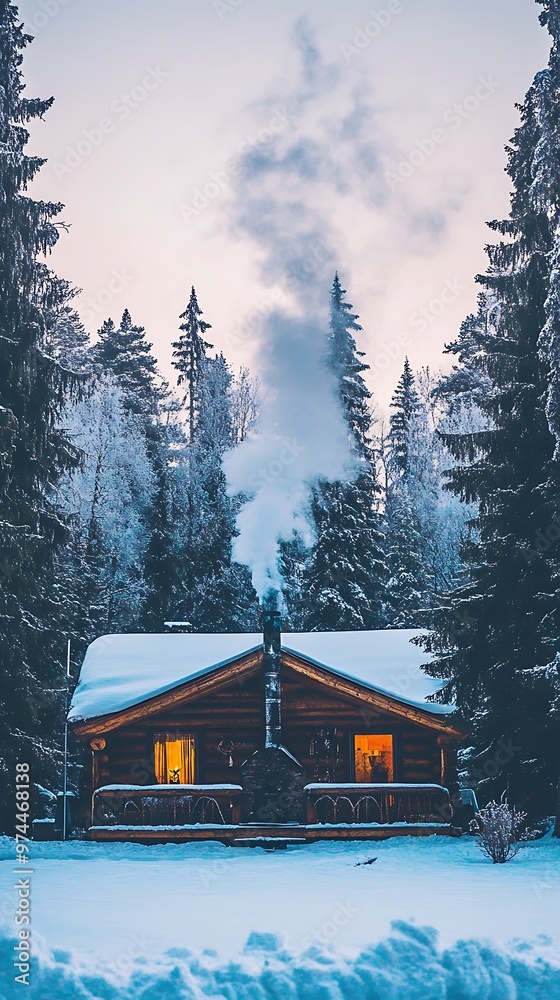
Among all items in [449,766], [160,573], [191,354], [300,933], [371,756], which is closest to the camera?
[300,933]

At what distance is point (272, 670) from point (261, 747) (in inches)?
70.2

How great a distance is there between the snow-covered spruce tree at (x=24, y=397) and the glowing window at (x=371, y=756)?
781 cm

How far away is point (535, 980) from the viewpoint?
10.3 meters

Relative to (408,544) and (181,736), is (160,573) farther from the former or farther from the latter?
(181,736)

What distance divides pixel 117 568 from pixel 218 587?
16.9ft

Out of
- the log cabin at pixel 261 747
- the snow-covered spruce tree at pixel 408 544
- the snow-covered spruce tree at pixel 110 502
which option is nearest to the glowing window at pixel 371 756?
the log cabin at pixel 261 747

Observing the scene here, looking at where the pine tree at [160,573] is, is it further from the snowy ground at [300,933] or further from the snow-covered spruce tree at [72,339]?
the snowy ground at [300,933]

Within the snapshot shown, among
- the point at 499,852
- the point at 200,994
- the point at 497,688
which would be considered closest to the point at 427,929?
the point at 200,994

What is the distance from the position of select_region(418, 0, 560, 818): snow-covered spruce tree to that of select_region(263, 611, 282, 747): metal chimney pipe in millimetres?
3283

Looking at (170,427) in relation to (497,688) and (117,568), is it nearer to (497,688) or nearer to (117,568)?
(117,568)

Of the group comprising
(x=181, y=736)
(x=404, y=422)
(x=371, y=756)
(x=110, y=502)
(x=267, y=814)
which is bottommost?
(x=267, y=814)

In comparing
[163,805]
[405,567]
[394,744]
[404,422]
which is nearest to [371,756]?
[394,744]

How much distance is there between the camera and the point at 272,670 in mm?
23188

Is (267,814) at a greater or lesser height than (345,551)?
lesser
